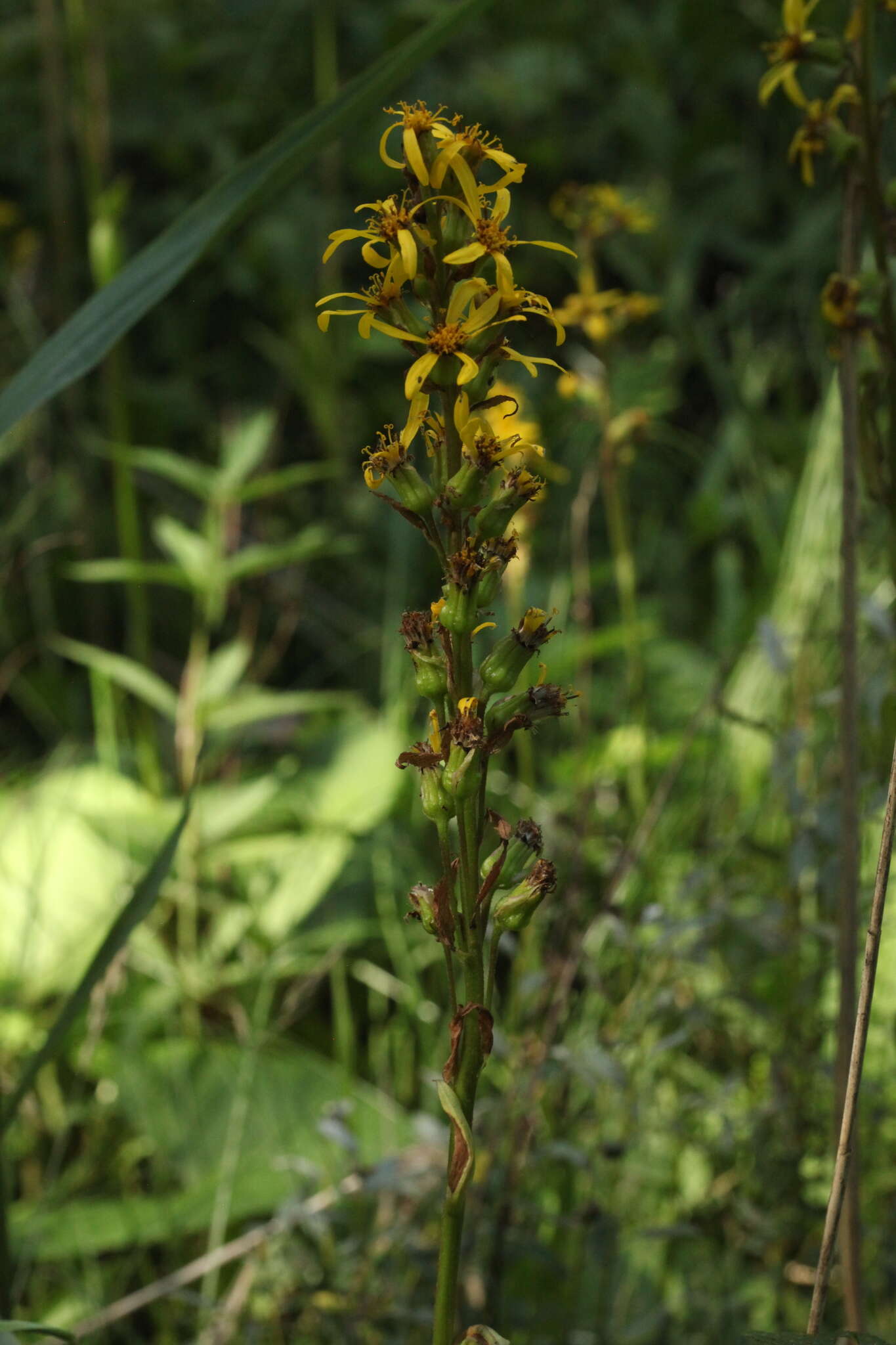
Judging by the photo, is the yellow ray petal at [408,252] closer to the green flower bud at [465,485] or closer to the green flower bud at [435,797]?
the green flower bud at [465,485]

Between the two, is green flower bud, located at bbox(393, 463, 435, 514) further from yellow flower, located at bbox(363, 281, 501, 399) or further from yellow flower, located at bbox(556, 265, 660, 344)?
yellow flower, located at bbox(556, 265, 660, 344)

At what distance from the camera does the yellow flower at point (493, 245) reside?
1.69 feet

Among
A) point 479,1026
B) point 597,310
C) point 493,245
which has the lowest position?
point 479,1026

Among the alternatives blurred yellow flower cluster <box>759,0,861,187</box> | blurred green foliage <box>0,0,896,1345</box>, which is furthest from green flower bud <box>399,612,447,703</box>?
blurred yellow flower cluster <box>759,0,861,187</box>

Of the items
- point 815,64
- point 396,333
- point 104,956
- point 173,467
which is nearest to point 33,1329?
point 104,956

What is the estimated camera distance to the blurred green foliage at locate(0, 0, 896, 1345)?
1.05m

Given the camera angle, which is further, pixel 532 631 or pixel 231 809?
pixel 231 809

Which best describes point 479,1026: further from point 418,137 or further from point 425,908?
point 418,137

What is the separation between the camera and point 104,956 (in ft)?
2.37

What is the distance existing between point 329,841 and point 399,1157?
2.06ft

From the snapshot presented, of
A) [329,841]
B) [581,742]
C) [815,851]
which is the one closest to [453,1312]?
[815,851]

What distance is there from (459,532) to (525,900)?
0.16 metres

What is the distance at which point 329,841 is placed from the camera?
1562mm

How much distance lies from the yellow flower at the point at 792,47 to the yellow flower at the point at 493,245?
357mm
